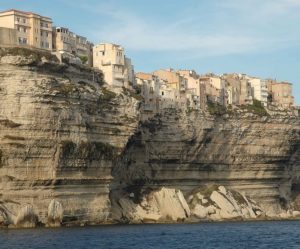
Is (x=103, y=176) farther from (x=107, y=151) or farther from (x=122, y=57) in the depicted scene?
(x=122, y=57)

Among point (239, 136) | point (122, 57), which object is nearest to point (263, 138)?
point (239, 136)

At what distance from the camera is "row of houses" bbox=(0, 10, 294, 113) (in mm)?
75188

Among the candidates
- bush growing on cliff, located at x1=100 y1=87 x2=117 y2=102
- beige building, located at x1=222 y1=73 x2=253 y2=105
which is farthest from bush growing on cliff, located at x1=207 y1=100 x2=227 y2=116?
bush growing on cliff, located at x1=100 y1=87 x2=117 y2=102

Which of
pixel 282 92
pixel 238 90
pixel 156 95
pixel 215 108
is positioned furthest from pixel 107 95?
pixel 282 92

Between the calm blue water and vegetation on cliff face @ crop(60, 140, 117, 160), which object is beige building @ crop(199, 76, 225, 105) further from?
the calm blue water

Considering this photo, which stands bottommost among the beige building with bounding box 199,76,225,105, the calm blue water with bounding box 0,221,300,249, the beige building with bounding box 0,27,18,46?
the calm blue water with bounding box 0,221,300,249

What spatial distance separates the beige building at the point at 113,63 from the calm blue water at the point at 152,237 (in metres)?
19.0

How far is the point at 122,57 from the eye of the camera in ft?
283

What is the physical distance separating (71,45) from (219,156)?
75.6 feet

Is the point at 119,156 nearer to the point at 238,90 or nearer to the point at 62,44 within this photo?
the point at 62,44

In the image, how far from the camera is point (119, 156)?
249 ft

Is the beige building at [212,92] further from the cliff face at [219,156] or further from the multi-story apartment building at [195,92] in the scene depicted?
the cliff face at [219,156]

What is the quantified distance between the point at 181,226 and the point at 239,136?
23054 mm

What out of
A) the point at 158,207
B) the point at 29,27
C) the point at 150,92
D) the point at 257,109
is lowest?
the point at 158,207
